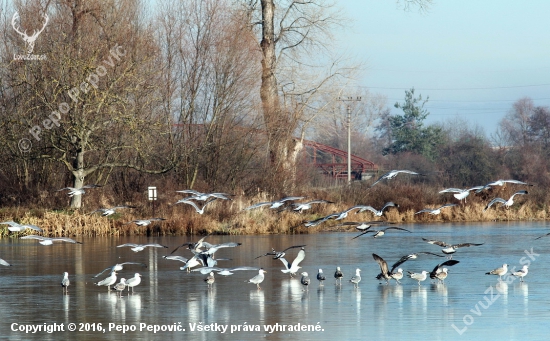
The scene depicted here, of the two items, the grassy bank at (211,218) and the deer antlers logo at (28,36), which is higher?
the deer antlers logo at (28,36)

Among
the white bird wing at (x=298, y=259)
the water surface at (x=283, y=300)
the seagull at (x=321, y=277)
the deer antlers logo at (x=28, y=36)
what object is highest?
the deer antlers logo at (x=28, y=36)

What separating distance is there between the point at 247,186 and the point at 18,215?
11.5 m

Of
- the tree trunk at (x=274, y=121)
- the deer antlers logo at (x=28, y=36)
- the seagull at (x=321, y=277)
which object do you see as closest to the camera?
the seagull at (x=321, y=277)

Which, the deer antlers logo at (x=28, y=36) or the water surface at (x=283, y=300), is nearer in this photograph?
the water surface at (x=283, y=300)

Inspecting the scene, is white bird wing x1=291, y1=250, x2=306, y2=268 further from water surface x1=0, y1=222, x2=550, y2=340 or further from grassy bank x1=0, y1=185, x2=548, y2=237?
grassy bank x1=0, y1=185, x2=548, y2=237

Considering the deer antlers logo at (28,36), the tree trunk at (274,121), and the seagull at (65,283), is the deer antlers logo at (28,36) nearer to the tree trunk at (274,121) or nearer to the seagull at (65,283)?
the tree trunk at (274,121)

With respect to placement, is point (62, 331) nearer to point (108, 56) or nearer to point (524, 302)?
point (524, 302)

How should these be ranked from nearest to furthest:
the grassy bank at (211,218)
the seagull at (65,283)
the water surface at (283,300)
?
the water surface at (283,300)
the seagull at (65,283)
the grassy bank at (211,218)

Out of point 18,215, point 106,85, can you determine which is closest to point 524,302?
point 18,215

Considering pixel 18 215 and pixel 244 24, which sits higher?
pixel 244 24

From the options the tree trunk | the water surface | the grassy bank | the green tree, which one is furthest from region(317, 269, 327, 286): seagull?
the green tree

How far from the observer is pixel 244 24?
4022cm

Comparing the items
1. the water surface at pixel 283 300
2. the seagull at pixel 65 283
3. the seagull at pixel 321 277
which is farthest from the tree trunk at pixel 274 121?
the seagull at pixel 65 283

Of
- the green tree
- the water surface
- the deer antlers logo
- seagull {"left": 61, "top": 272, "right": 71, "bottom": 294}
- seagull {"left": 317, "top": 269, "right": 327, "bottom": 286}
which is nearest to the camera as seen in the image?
the water surface
